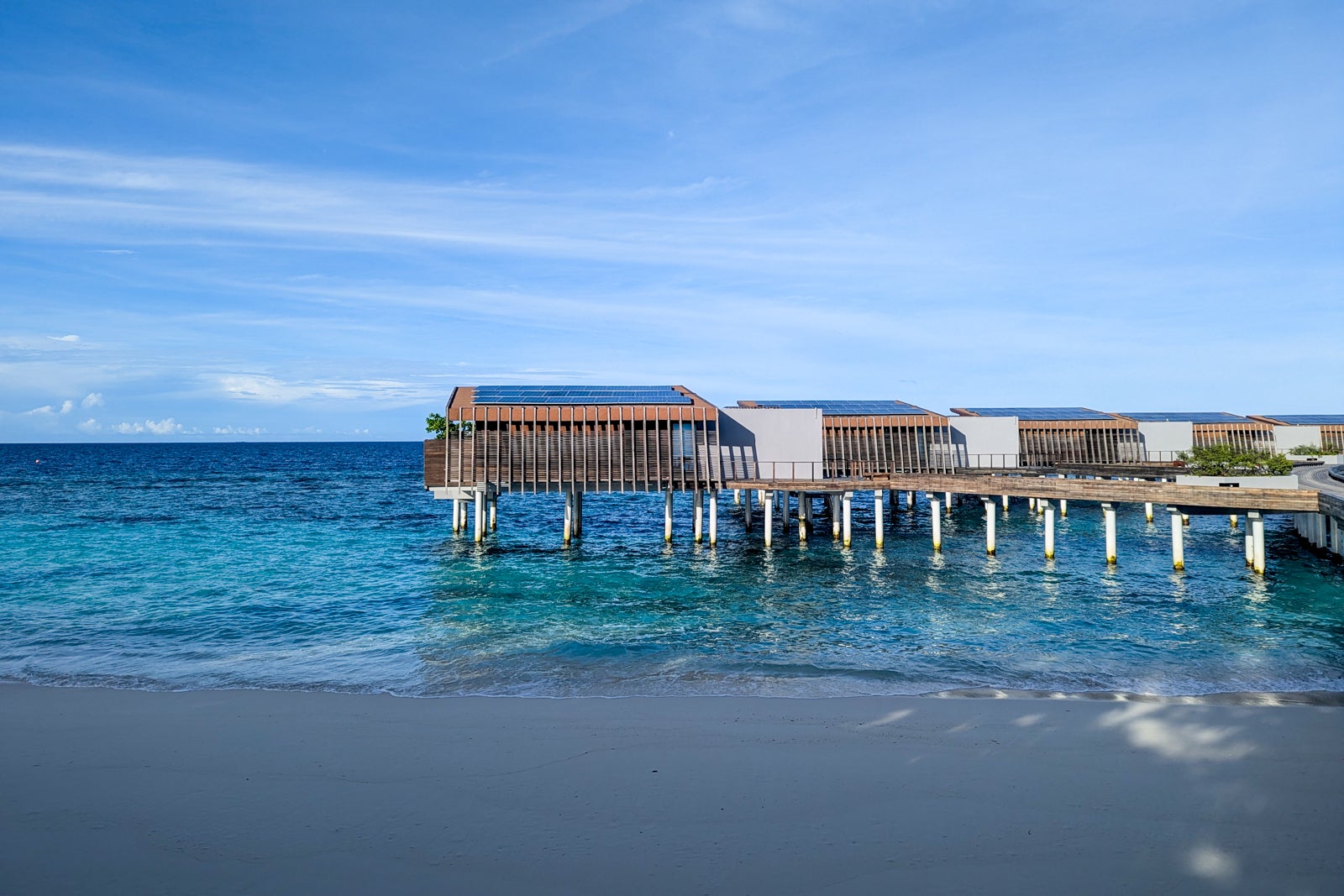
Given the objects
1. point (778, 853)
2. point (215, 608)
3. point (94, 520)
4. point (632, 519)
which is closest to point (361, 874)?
point (778, 853)

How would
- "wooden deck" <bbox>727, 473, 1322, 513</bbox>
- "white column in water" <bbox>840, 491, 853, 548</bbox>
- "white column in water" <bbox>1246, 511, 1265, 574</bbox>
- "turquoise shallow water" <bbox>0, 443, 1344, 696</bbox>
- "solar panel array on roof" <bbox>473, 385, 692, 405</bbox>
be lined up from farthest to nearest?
1. "solar panel array on roof" <bbox>473, 385, 692, 405</bbox>
2. "white column in water" <bbox>840, 491, 853, 548</bbox>
3. "white column in water" <bbox>1246, 511, 1265, 574</bbox>
4. "wooden deck" <bbox>727, 473, 1322, 513</bbox>
5. "turquoise shallow water" <bbox>0, 443, 1344, 696</bbox>

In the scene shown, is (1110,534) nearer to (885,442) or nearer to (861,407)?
(885,442)

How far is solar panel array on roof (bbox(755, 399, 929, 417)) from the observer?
4881cm

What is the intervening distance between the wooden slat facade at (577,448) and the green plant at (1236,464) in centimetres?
2618

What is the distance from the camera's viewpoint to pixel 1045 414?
5825cm

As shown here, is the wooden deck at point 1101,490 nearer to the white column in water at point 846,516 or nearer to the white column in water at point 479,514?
the white column in water at point 846,516

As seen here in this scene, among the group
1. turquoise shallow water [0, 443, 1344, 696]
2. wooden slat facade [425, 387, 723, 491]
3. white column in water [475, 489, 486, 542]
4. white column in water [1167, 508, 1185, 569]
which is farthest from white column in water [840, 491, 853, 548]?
white column in water [475, 489, 486, 542]

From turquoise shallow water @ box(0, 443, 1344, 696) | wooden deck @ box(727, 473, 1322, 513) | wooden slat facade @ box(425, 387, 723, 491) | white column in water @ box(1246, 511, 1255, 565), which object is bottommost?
turquoise shallow water @ box(0, 443, 1344, 696)

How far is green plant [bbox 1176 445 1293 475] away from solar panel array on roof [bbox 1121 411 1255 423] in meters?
10.1

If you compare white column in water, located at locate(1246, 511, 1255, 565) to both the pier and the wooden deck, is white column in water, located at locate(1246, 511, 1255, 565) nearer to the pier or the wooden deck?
the pier

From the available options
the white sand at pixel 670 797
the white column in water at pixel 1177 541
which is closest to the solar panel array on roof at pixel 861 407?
the white column in water at pixel 1177 541

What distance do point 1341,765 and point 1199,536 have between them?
118 ft

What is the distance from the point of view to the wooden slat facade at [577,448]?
37312 millimetres

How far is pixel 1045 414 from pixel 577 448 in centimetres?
3866
